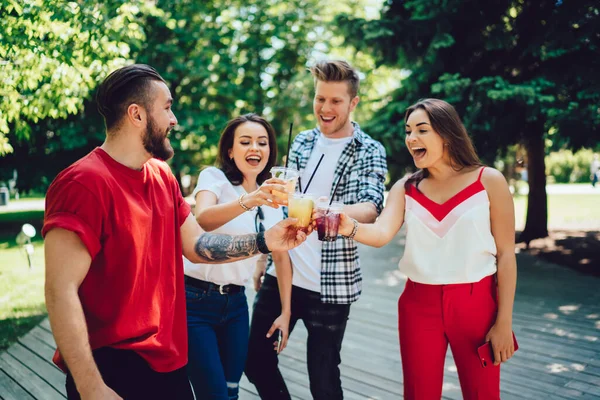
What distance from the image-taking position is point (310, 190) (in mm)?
3164

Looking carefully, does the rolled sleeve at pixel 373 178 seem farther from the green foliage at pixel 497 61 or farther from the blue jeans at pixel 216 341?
the green foliage at pixel 497 61

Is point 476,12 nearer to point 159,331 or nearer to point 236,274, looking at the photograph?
point 236,274

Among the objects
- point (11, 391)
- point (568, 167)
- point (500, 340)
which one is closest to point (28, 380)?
point (11, 391)

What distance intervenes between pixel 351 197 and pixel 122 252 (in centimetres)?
153

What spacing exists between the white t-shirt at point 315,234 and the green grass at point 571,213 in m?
11.5

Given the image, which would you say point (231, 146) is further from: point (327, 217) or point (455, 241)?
point (455, 241)

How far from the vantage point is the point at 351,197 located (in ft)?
9.96

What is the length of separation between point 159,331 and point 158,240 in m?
0.38

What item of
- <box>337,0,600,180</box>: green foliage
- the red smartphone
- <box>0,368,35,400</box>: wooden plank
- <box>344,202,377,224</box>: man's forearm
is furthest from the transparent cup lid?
<box>337,0,600,180</box>: green foliage

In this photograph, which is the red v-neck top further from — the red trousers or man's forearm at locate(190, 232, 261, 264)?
man's forearm at locate(190, 232, 261, 264)

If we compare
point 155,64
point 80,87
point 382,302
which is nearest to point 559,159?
point 155,64

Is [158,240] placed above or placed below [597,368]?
above

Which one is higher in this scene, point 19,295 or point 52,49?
point 52,49

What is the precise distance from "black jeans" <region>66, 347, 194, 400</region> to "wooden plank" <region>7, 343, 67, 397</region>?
2.51m
